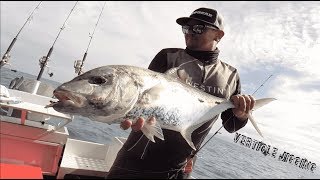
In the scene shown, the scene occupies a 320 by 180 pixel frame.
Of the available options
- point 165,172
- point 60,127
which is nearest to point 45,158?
point 60,127

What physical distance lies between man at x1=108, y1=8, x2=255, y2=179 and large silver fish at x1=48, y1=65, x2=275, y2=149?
34 cm

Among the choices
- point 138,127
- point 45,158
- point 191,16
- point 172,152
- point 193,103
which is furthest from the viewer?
point 45,158

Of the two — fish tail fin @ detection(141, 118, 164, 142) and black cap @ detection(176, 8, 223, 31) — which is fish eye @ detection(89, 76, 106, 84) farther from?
black cap @ detection(176, 8, 223, 31)

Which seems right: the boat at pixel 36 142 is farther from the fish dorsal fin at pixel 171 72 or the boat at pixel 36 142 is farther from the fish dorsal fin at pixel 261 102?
the fish dorsal fin at pixel 261 102

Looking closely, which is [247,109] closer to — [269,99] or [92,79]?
[269,99]

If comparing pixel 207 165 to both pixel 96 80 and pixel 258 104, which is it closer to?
pixel 258 104

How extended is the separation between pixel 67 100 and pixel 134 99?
652 mm

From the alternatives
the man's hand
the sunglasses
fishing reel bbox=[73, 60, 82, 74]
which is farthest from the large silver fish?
fishing reel bbox=[73, 60, 82, 74]

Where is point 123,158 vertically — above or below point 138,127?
below

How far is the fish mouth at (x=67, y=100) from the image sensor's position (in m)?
2.80

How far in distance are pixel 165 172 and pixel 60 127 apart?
9.70 feet

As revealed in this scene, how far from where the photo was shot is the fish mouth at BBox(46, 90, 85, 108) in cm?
280

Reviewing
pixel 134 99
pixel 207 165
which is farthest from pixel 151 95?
pixel 207 165

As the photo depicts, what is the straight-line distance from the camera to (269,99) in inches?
163
